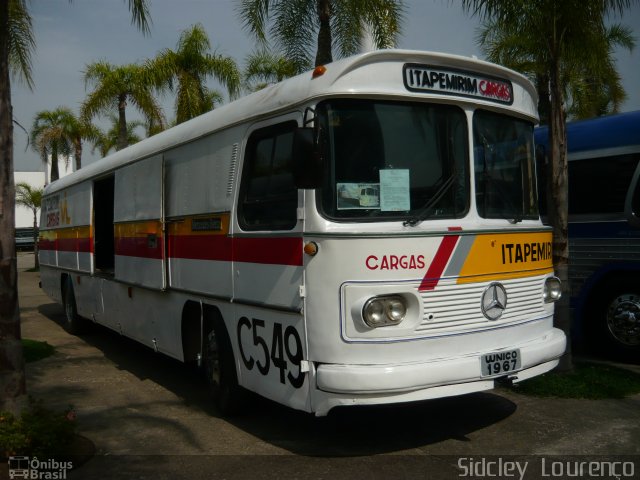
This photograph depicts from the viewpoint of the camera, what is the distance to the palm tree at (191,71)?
1853 cm

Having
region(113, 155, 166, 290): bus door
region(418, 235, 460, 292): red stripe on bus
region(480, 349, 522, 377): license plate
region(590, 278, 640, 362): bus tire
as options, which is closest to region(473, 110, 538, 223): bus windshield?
region(418, 235, 460, 292): red stripe on bus

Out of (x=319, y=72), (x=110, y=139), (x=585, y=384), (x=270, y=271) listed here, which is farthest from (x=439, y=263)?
(x=110, y=139)

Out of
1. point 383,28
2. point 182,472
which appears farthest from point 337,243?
point 383,28

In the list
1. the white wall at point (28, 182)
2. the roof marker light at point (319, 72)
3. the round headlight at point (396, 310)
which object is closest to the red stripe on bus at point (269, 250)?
the round headlight at point (396, 310)

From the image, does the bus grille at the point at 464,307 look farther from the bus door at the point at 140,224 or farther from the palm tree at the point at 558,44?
the bus door at the point at 140,224

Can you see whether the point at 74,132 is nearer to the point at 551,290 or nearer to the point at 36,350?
the point at 36,350

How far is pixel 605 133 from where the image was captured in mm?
8219

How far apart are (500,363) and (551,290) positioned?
1096mm

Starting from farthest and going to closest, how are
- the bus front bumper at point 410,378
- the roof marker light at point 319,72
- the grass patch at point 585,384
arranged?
the grass patch at point 585,384, the roof marker light at point 319,72, the bus front bumper at point 410,378

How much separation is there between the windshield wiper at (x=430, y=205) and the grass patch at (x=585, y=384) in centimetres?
273

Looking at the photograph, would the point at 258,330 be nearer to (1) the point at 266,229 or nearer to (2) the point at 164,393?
(1) the point at 266,229

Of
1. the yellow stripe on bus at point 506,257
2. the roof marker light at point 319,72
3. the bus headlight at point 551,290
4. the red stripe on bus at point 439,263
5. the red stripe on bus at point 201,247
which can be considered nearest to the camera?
the red stripe on bus at point 439,263

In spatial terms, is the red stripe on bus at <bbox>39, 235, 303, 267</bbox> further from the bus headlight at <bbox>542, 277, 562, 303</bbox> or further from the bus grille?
the bus headlight at <bbox>542, 277, 562, 303</bbox>

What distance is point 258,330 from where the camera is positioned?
5309mm
